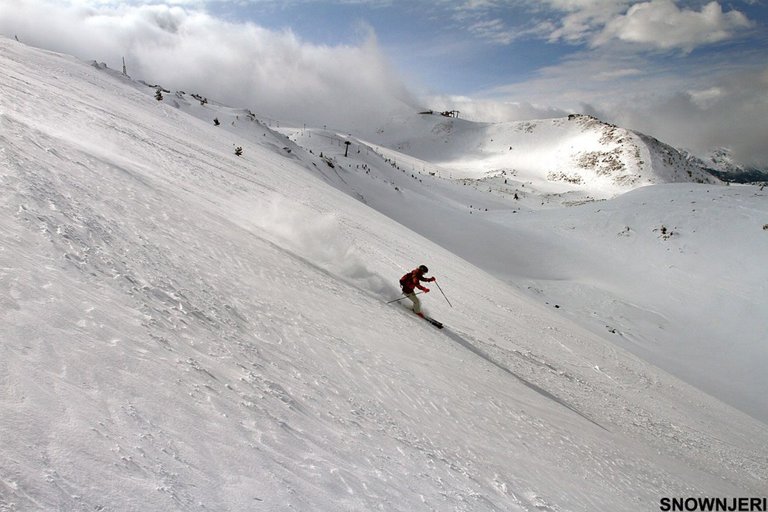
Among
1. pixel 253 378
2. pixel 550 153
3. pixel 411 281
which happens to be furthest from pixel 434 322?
pixel 550 153

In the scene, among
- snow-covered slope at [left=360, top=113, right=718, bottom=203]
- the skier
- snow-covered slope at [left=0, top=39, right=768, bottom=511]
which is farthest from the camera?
snow-covered slope at [left=360, top=113, right=718, bottom=203]

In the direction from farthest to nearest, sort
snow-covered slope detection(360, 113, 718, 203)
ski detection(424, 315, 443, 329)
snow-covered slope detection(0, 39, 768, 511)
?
snow-covered slope detection(360, 113, 718, 203), ski detection(424, 315, 443, 329), snow-covered slope detection(0, 39, 768, 511)

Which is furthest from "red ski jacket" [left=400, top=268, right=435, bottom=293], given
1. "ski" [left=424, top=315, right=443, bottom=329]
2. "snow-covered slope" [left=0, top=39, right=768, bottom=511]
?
"ski" [left=424, top=315, right=443, bottom=329]

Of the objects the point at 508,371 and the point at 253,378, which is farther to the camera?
the point at 508,371

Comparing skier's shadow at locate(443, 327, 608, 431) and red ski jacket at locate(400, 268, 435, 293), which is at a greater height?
red ski jacket at locate(400, 268, 435, 293)

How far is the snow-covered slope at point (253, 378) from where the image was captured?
2.58 m

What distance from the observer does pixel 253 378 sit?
3.98 m

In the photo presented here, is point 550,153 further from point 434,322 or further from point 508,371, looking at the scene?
point 508,371

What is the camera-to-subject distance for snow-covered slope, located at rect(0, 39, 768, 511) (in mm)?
2578

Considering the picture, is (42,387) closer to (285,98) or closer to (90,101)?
(90,101)

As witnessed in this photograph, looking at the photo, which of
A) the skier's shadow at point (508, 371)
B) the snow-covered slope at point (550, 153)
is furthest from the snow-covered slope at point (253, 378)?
the snow-covered slope at point (550, 153)

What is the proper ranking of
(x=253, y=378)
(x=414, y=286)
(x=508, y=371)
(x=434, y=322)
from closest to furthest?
(x=253, y=378) < (x=508, y=371) < (x=434, y=322) < (x=414, y=286)

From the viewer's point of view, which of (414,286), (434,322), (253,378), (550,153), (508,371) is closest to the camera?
(253,378)

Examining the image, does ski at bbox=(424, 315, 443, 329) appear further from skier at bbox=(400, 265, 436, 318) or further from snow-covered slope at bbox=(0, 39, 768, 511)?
snow-covered slope at bbox=(0, 39, 768, 511)
